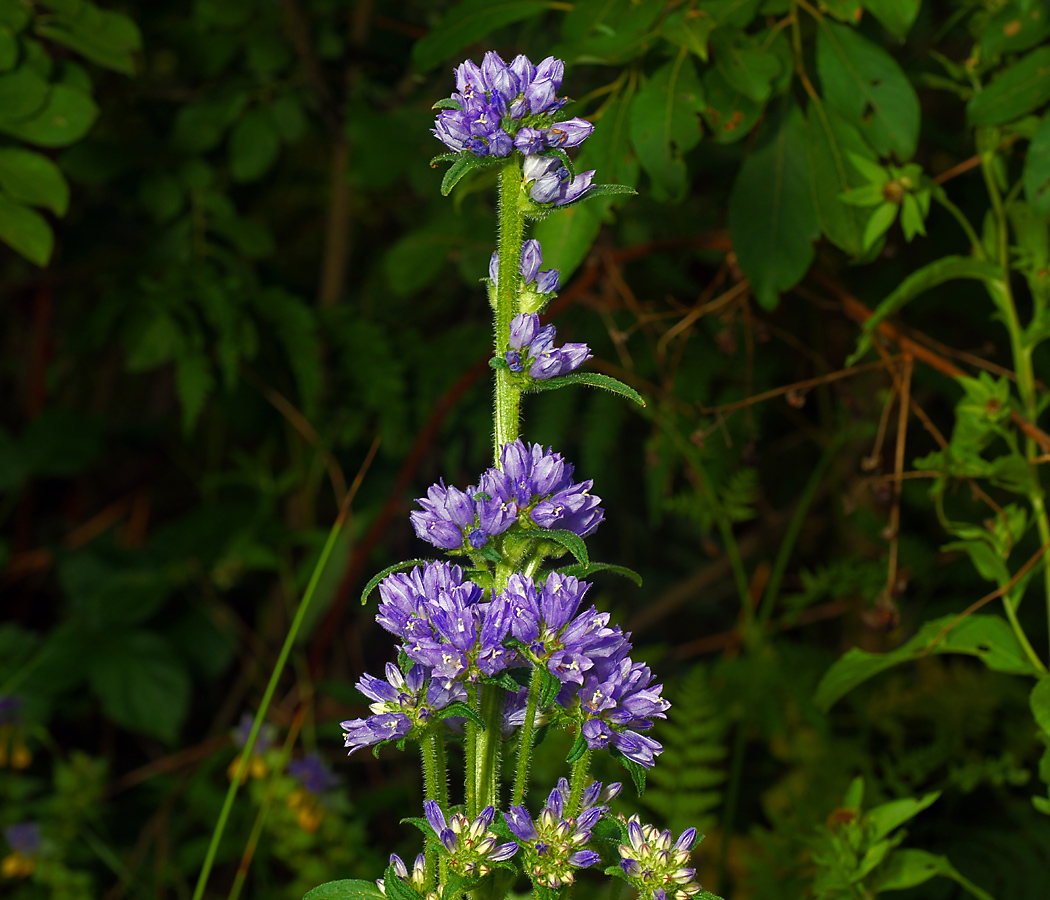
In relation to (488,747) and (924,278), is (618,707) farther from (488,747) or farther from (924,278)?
(924,278)

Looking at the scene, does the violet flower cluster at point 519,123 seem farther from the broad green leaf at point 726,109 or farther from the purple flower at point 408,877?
the purple flower at point 408,877

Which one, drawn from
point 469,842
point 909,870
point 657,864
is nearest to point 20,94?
point 469,842

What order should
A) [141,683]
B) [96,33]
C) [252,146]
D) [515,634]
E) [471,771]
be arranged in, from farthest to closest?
[141,683] → [252,146] → [96,33] → [471,771] → [515,634]

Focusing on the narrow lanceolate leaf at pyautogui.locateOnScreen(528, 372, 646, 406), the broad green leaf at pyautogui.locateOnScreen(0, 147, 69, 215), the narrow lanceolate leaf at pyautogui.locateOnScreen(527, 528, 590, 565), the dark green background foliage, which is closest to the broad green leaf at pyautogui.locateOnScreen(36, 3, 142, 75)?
the dark green background foliage

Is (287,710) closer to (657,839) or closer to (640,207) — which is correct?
(640,207)

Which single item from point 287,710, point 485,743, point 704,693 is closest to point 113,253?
point 287,710

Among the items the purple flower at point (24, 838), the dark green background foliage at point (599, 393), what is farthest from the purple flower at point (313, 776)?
the purple flower at point (24, 838)

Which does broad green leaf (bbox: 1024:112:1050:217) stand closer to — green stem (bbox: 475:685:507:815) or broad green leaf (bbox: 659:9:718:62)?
broad green leaf (bbox: 659:9:718:62)
